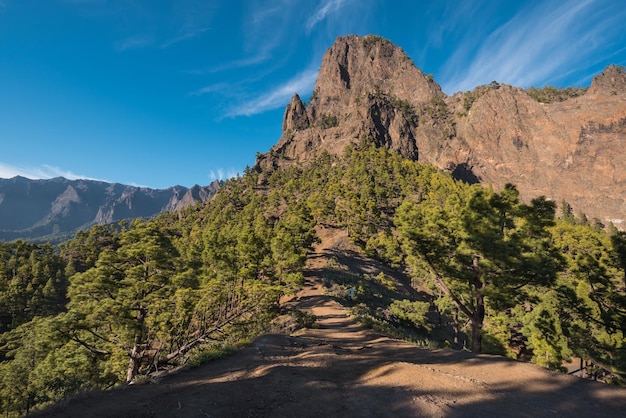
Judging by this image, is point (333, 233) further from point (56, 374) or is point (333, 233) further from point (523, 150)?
point (523, 150)

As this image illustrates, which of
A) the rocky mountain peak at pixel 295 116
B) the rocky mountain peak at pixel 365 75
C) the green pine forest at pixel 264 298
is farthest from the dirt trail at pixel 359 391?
the rocky mountain peak at pixel 365 75

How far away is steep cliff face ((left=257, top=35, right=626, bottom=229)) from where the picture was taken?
120 meters

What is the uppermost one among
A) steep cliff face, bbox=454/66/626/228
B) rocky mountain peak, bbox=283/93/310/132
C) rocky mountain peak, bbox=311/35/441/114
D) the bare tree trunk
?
rocky mountain peak, bbox=311/35/441/114

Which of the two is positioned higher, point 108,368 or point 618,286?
point 618,286

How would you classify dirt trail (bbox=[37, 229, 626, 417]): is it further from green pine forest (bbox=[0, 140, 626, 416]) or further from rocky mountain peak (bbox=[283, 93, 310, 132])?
rocky mountain peak (bbox=[283, 93, 310, 132])

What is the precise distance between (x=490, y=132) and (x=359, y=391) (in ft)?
517

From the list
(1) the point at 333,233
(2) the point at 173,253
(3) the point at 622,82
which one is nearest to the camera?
(2) the point at 173,253

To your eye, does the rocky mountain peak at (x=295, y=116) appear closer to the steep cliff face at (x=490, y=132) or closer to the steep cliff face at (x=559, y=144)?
the steep cliff face at (x=490, y=132)

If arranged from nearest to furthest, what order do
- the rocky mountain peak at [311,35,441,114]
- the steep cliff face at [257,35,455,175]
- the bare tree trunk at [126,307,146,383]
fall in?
the bare tree trunk at [126,307,146,383], the steep cliff face at [257,35,455,175], the rocky mountain peak at [311,35,441,114]

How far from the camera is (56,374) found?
51.4 ft

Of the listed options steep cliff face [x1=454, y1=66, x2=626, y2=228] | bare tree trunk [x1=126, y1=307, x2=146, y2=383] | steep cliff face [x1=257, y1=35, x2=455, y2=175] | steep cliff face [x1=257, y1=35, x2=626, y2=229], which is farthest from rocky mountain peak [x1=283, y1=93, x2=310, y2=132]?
bare tree trunk [x1=126, y1=307, x2=146, y2=383]

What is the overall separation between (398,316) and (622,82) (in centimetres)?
16053

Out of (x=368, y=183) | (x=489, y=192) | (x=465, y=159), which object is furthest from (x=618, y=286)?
(x=465, y=159)

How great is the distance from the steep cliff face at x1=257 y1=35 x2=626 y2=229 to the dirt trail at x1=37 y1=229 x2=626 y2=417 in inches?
4394
